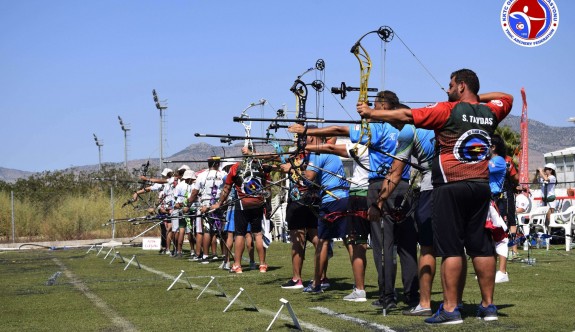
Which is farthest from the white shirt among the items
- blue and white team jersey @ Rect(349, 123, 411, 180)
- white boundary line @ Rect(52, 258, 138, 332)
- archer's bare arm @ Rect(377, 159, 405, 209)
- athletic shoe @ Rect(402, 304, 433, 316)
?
athletic shoe @ Rect(402, 304, 433, 316)

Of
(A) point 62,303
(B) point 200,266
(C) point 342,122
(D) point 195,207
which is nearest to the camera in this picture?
(C) point 342,122

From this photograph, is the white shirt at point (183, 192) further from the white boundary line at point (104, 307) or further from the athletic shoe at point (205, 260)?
the white boundary line at point (104, 307)

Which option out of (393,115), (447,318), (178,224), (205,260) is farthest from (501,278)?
(178,224)

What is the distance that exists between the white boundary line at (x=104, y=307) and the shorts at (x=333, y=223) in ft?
8.85

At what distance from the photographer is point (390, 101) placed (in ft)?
31.8

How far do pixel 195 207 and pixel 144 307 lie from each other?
956 centimetres

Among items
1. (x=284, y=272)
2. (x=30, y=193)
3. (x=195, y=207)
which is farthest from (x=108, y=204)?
(x=284, y=272)

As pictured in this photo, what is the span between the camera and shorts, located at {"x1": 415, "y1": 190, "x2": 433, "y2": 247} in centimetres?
944

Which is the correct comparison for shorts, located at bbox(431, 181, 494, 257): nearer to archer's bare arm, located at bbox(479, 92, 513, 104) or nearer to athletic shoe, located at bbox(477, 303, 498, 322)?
athletic shoe, located at bbox(477, 303, 498, 322)

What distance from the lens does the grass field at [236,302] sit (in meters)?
8.70

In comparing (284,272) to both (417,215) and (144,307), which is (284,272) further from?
(417,215)

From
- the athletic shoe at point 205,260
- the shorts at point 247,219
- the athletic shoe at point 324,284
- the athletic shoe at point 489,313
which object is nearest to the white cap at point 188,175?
the athletic shoe at point 205,260

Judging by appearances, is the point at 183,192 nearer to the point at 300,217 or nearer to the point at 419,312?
the point at 300,217

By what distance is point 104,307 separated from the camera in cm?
1094
